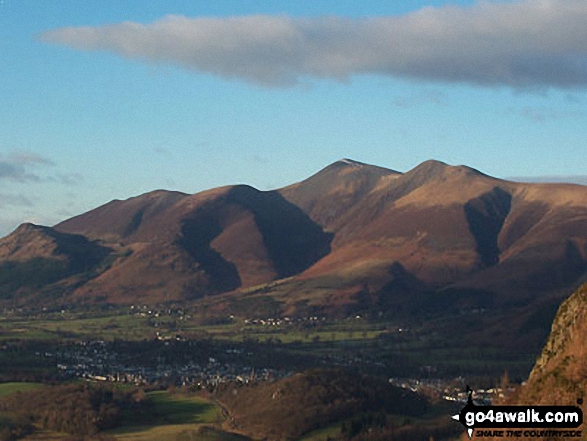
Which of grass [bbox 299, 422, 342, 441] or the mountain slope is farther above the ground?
the mountain slope

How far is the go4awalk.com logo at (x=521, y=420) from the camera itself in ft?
246

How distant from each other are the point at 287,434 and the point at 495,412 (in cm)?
10537

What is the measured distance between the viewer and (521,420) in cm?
8119

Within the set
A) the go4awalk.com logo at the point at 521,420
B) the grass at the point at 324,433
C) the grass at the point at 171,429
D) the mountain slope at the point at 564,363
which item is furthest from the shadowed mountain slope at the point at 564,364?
the grass at the point at 171,429

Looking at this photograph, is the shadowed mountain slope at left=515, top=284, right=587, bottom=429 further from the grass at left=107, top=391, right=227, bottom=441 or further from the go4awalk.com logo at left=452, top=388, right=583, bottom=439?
the grass at left=107, top=391, right=227, bottom=441

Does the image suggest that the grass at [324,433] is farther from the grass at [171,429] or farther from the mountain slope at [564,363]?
the mountain slope at [564,363]

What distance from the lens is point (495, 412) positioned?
253ft

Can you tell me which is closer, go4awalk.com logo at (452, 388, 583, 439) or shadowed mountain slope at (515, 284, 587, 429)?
go4awalk.com logo at (452, 388, 583, 439)

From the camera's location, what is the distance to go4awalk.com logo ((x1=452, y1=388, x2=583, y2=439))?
75000 millimetres

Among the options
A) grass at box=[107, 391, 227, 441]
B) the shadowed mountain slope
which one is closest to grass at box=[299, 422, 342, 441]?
grass at box=[107, 391, 227, 441]

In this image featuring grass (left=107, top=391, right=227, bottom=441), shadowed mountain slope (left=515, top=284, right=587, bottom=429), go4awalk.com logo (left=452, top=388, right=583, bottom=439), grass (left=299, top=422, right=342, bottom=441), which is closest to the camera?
go4awalk.com logo (left=452, top=388, right=583, bottom=439)

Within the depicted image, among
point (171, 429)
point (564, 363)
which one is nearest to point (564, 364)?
point (564, 363)

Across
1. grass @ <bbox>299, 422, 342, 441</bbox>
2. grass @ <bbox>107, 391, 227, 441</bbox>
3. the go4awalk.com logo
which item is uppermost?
the go4awalk.com logo

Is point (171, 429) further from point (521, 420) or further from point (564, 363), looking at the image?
point (521, 420)
